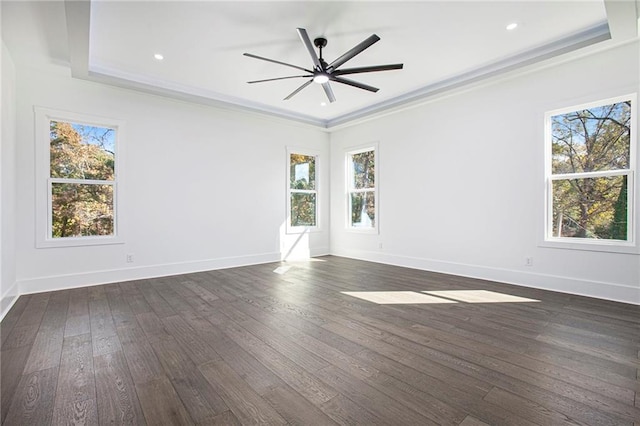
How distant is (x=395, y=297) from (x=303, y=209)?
356 centimetres

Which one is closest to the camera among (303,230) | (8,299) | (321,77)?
(8,299)

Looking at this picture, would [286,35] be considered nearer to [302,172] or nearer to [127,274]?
[302,172]

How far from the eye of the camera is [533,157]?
13.3 feet

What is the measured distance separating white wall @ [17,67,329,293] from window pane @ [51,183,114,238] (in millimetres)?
222

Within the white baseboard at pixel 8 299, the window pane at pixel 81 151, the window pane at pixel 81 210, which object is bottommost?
the white baseboard at pixel 8 299

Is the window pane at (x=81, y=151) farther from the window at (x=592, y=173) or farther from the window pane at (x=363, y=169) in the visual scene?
the window at (x=592, y=173)

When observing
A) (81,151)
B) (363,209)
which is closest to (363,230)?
(363,209)

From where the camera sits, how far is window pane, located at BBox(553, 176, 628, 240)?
11.5 ft

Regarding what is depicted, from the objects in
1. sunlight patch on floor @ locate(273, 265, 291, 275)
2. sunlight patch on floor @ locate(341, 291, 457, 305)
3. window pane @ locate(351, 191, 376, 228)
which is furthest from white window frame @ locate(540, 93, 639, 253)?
sunlight patch on floor @ locate(273, 265, 291, 275)

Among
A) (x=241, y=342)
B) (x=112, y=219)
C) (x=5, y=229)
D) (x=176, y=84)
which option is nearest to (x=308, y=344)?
(x=241, y=342)

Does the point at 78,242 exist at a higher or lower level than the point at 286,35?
lower

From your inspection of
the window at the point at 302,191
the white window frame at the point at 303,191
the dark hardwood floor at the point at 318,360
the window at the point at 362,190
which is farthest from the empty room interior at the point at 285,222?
the window at the point at 302,191

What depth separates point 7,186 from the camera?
11.0 ft

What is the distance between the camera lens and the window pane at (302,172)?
262 inches
